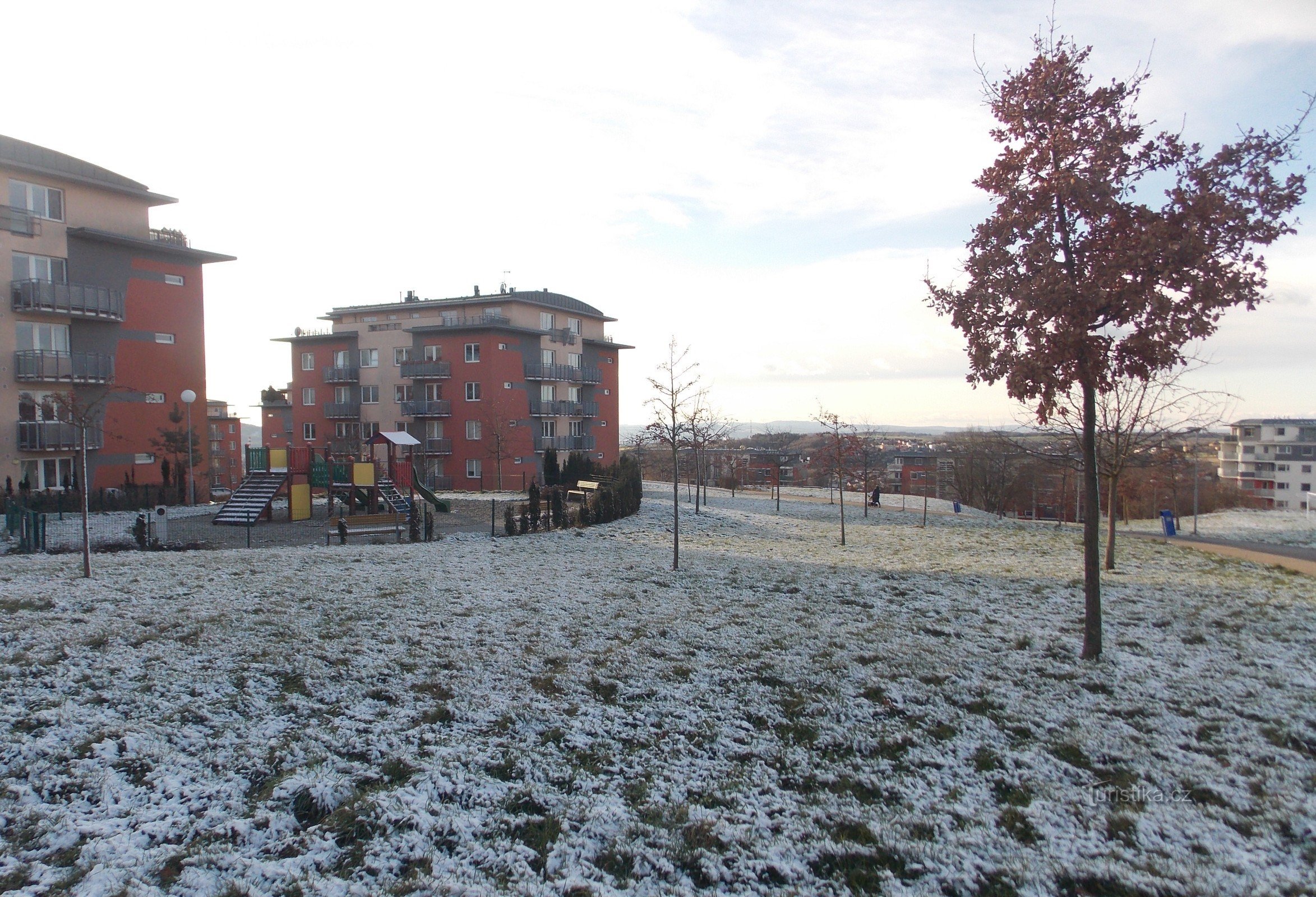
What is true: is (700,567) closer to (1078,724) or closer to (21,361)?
(1078,724)

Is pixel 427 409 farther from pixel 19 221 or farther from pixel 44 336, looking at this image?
pixel 19 221

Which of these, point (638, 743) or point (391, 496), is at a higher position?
point (391, 496)

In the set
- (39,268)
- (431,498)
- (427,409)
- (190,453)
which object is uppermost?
(39,268)

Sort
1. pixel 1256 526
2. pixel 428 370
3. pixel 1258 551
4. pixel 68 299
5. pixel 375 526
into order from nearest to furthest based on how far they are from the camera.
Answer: pixel 1258 551
pixel 375 526
pixel 1256 526
pixel 68 299
pixel 428 370

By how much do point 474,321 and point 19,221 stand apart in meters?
22.3

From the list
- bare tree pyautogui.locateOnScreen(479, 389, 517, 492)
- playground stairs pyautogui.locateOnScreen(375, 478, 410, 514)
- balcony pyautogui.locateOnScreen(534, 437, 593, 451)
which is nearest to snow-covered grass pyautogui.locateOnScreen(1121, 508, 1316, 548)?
playground stairs pyautogui.locateOnScreen(375, 478, 410, 514)

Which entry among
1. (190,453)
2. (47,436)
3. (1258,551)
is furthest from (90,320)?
(1258,551)

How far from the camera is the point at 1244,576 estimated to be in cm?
1368

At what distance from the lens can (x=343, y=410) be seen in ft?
154

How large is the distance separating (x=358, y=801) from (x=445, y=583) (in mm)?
7116

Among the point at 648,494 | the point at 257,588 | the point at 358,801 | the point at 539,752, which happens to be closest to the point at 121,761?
the point at 358,801

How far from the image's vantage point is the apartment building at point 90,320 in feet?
85.2

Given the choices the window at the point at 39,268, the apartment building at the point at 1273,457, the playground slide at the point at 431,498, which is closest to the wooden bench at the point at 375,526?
the playground slide at the point at 431,498

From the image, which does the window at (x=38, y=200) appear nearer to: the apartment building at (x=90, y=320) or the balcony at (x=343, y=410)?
the apartment building at (x=90, y=320)
